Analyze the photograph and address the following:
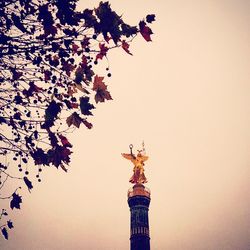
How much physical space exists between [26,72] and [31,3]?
1.10 meters

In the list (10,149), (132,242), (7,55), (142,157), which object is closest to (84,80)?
(7,55)

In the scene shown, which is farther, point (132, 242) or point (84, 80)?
point (132, 242)

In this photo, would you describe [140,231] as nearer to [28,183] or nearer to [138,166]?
[138,166]

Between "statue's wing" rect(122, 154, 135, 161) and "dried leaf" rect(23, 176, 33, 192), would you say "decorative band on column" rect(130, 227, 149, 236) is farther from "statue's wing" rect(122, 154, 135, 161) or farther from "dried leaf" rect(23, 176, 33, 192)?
"dried leaf" rect(23, 176, 33, 192)

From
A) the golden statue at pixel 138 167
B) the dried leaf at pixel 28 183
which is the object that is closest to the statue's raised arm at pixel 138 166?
the golden statue at pixel 138 167

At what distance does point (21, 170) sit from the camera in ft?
16.5

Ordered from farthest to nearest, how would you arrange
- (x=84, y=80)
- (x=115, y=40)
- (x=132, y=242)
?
(x=132, y=242), (x=84, y=80), (x=115, y=40)

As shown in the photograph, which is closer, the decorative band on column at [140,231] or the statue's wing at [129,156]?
the decorative band on column at [140,231]

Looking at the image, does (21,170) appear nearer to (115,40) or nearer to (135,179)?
(115,40)

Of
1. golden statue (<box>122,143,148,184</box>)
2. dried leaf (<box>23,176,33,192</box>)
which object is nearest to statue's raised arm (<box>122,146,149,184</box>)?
golden statue (<box>122,143,148,184</box>)

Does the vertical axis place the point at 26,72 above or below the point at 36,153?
above

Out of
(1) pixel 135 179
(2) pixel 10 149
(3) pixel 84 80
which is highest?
(1) pixel 135 179

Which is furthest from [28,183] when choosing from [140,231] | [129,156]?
[129,156]

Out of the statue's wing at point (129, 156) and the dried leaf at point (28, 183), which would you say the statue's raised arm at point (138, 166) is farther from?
the dried leaf at point (28, 183)
